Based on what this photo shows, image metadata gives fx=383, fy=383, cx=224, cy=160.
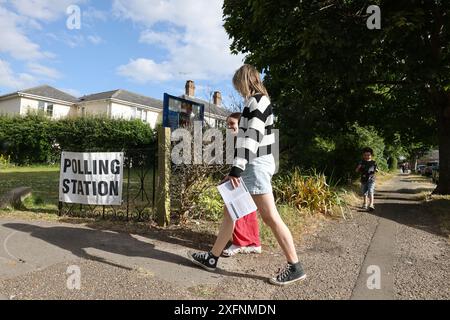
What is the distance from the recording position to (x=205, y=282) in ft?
12.7

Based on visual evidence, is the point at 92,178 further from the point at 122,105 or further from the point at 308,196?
the point at 122,105

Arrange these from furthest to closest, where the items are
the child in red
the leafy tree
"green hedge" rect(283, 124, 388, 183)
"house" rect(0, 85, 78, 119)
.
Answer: "house" rect(0, 85, 78, 119), "green hedge" rect(283, 124, 388, 183), the leafy tree, the child in red

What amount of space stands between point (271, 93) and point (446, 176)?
20.5ft

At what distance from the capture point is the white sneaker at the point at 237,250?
479 cm

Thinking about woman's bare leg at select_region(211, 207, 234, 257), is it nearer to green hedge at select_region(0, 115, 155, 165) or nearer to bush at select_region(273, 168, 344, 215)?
bush at select_region(273, 168, 344, 215)

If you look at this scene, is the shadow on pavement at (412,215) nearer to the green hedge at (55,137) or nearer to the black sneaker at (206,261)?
the black sneaker at (206,261)

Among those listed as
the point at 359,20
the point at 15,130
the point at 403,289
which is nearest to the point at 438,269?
the point at 403,289

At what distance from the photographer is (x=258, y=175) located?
401 cm

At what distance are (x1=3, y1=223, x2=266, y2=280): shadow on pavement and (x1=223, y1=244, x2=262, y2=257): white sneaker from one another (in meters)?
0.53

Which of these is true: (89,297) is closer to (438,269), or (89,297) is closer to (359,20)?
(438,269)

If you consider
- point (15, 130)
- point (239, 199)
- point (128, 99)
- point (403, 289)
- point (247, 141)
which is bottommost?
point (403, 289)

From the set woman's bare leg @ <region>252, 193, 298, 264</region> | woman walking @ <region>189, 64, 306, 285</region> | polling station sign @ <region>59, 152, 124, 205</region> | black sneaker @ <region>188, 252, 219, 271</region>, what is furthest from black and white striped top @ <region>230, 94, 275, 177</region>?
polling station sign @ <region>59, 152, 124, 205</region>

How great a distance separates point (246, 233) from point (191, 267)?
961mm

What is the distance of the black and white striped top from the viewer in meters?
3.89
